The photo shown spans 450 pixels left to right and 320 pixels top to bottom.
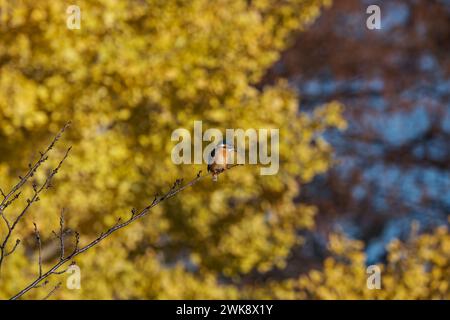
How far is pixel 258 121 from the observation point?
22.7 ft

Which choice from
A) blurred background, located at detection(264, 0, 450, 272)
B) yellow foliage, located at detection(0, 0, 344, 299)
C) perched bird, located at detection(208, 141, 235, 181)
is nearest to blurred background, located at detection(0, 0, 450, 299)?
yellow foliage, located at detection(0, 0, 344, 299)

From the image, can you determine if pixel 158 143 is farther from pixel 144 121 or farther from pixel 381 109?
pixel 381 109

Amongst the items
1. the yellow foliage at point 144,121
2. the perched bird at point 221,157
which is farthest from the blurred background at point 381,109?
the perched bird at point 221,157

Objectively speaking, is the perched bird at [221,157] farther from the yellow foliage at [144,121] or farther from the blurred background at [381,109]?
the blurred background at [381,109]

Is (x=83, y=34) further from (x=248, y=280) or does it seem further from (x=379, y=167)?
(x=379, y=167)

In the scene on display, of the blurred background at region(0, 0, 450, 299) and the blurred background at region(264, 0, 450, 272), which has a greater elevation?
the blurred background at region(264, 0, 450, 272)

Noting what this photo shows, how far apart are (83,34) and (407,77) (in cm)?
1207

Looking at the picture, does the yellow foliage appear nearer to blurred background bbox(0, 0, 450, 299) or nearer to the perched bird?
blurred background bbox(0, 0, 450, 299)

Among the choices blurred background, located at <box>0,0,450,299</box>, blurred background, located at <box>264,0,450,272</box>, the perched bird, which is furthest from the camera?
blurred background, located at <box>264,0,450,272</box>

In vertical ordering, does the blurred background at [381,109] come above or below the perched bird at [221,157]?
above

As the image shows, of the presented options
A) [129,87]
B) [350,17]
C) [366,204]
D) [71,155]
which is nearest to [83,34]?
[129,87]

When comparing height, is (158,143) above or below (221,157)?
above

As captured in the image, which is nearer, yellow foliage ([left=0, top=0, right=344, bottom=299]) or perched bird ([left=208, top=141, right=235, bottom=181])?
perched bird ([left=208, top=141, right=235, bottom=181])

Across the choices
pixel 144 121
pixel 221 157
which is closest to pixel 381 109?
pixel 144 121
